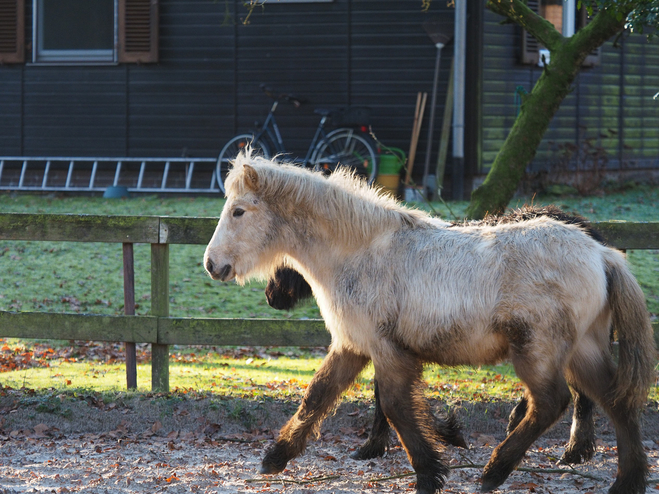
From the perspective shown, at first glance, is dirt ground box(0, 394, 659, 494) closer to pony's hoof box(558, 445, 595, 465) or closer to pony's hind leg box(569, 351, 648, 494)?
pony's hoof box(558, 445, 595, 465)

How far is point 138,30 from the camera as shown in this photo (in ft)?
48.8

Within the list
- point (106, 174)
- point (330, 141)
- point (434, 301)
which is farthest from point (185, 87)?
point (434, 301)

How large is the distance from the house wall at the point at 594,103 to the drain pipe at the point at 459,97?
43 cm

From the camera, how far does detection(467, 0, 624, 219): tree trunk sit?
7.37 meters

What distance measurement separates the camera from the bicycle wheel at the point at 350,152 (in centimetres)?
1349

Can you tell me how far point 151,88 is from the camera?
15.2m

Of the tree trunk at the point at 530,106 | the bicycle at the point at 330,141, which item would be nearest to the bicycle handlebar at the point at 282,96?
the bicycle at the point at 330,141

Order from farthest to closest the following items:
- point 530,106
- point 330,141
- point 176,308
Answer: point 330,141 < point 176,308 < point 530,106

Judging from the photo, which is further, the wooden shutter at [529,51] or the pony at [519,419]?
the wooden shutter at [529,51]

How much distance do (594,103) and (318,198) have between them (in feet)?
42.7

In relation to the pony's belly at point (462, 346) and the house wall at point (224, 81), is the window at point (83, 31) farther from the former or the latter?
the pony's belly at point (462, 346)

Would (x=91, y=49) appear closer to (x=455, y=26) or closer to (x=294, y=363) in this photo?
(x=455, y=26)

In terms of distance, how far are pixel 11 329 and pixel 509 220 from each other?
3.71 m

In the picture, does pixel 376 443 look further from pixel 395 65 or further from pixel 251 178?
pixel 395 65
